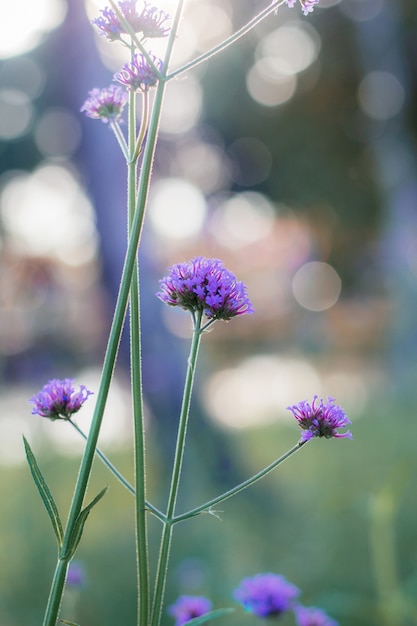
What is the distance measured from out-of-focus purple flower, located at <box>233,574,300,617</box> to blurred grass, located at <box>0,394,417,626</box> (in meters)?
0.53

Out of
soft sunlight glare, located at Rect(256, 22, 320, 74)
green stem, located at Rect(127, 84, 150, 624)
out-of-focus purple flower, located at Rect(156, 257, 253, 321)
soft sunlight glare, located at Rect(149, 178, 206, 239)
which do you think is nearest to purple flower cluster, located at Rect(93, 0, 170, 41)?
green stem, located at Rect(127, 84, 150, 624)

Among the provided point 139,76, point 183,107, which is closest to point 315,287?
point 183,107

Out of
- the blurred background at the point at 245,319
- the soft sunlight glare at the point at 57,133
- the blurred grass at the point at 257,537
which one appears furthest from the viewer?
the soft sunlight glare at the point at 57,133

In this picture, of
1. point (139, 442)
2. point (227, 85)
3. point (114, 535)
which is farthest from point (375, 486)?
point (227, 85)

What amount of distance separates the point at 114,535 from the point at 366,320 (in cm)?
1216

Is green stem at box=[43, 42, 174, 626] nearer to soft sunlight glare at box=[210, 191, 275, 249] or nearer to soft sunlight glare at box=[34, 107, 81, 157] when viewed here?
soft sunlight glare at box=[34, 107, 81, 157]

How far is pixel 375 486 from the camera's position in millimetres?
3473

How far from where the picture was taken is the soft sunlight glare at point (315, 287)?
15.0 meters

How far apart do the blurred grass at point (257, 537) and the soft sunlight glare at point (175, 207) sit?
284 cm

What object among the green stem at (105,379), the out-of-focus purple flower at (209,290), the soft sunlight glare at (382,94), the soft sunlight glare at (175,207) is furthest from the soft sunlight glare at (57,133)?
the green stem at (105,379)

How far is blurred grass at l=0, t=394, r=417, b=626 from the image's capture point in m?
2.21

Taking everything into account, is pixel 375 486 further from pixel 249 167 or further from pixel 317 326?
pixel 317 326

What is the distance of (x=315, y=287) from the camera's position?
15828mm

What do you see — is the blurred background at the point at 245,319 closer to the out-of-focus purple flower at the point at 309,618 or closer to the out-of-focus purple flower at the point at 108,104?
the out-of-focus purple flower at the point at 108,104
